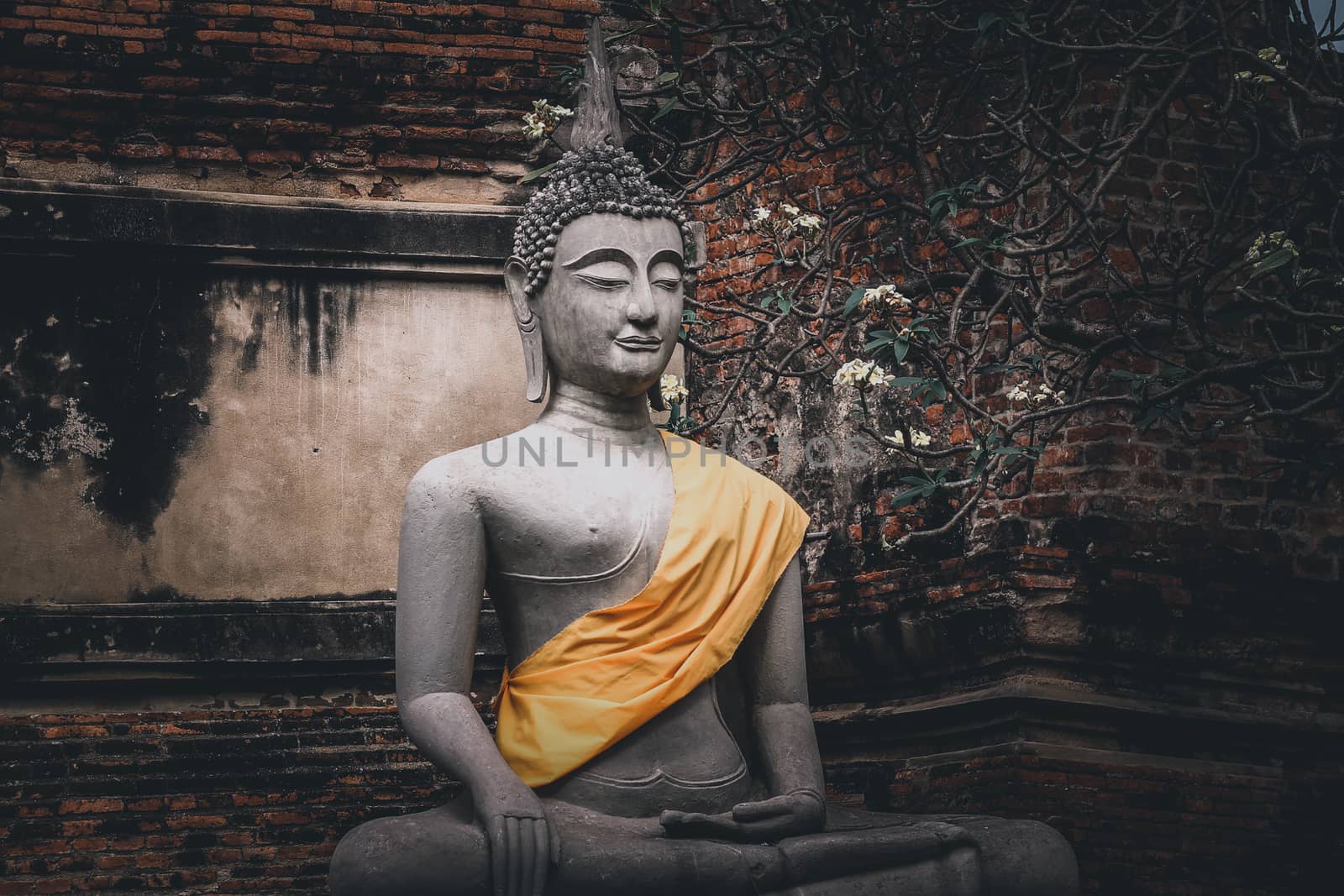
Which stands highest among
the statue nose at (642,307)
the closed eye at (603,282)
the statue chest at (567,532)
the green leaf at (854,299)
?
the green leaf at (854,299)

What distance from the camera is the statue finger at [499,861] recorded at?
14.5 ft

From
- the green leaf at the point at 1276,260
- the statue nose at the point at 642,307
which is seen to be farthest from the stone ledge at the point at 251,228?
the green leaf at the point at 1276,260

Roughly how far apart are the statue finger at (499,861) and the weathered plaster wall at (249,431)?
3.44m

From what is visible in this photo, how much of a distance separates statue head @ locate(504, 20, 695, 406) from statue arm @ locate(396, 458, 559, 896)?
0.50 metres

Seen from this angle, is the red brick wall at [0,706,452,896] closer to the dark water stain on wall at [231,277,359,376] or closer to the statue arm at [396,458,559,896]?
the dark water stain on wall at [231,277,359,376]

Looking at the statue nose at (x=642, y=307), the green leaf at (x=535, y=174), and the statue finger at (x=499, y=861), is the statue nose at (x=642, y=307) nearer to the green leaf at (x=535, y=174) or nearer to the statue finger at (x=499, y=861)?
the statue finger at (x=499, y=861)

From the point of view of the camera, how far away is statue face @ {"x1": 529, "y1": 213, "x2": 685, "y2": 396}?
5191mm

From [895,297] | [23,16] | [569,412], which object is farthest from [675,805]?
[23,16]

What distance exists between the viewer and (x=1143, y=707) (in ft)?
24.7

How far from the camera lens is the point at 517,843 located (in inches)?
175

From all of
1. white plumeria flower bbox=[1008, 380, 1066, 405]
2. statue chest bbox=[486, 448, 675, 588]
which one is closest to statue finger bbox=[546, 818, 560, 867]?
statue chest bbox=[486, 448, 675, 588]

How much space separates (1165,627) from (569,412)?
131 inches

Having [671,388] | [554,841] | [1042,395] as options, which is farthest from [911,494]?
[554,841]

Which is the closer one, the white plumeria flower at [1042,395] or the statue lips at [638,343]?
the statue lips at [638,343]
